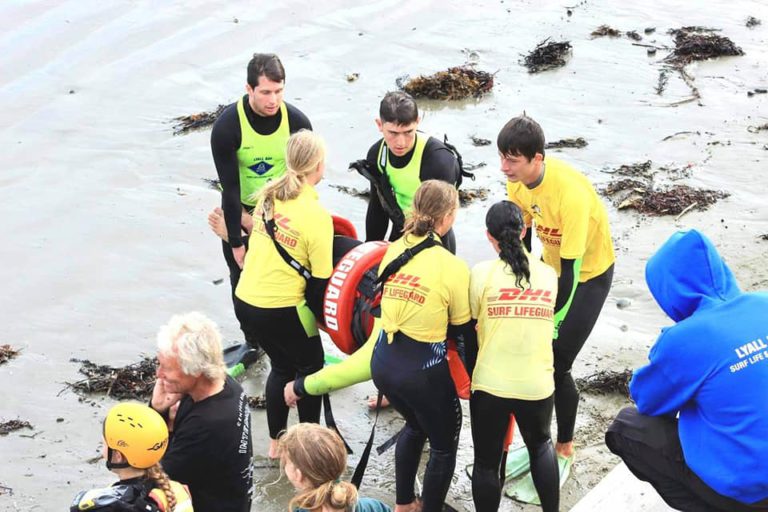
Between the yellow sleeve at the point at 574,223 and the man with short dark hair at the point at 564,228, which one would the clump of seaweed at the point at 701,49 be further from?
the yellow sleeve at the point at 574,223

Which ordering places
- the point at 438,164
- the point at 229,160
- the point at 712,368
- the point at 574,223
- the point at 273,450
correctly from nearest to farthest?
1. the point at 712,368
2. the point at 574,223
3. the point at 438,164
4. the point at 273,450
5. the point at 229,160

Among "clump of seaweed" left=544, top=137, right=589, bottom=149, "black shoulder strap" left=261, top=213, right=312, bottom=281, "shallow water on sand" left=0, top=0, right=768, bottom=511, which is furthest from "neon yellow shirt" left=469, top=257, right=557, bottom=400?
"clump of seaweed" left=544, top=137, right=589, bottom=149

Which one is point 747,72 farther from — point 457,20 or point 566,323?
point 566,323

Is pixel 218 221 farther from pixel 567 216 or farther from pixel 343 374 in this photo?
pixel 567 216

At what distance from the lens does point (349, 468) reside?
16.8ft

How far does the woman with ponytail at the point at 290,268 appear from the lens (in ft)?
14.8

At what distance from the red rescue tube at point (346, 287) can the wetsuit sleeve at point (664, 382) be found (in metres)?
1.63

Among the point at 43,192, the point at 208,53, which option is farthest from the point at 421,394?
the point at 208,53

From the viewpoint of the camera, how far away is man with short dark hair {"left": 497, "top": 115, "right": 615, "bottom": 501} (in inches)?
169

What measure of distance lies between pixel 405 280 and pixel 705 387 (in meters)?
1.42

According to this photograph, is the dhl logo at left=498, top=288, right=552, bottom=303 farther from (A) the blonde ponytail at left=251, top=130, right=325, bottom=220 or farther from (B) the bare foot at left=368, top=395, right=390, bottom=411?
(B) the bare foot at left=368, top=395, right=390, bottom=411

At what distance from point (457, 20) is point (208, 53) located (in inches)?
132

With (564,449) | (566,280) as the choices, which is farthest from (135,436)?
(564,449)

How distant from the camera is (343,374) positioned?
4.56m
